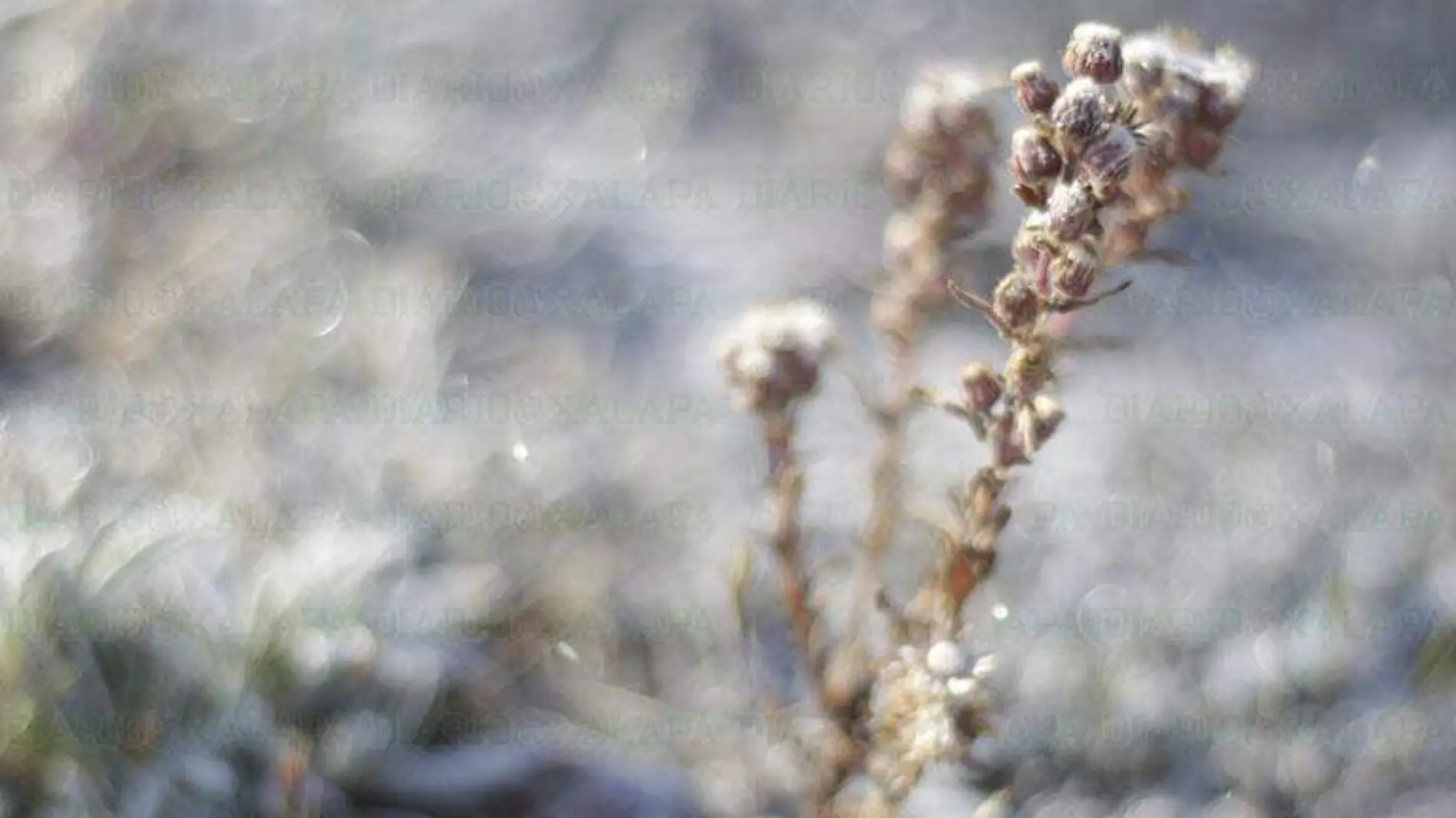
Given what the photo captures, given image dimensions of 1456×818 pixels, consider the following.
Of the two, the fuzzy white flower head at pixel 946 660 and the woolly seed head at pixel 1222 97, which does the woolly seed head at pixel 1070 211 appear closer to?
the woolly seed head at pixel 1222 97

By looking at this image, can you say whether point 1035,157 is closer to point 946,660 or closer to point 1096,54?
point 1096,54

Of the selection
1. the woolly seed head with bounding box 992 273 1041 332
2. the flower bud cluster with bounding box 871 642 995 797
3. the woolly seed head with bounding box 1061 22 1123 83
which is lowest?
the flower bud cluster with bounding box 871 642 995 797

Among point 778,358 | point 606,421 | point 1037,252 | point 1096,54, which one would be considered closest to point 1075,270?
point 1037,252

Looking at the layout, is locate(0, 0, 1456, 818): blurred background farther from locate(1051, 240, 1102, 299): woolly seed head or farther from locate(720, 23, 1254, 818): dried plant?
locate(1051, 240, 1102, 299): woolly seed head

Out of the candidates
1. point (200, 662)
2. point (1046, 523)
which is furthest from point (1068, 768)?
point (200, 662)

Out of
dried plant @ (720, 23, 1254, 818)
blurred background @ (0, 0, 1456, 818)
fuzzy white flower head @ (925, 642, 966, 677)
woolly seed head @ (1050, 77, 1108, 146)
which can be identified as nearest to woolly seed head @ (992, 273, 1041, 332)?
dried plant @ (720, 23, 1254, 818)

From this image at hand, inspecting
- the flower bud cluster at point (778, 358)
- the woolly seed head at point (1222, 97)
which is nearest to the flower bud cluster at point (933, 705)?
the flower bud cluster at point (778, 358)
